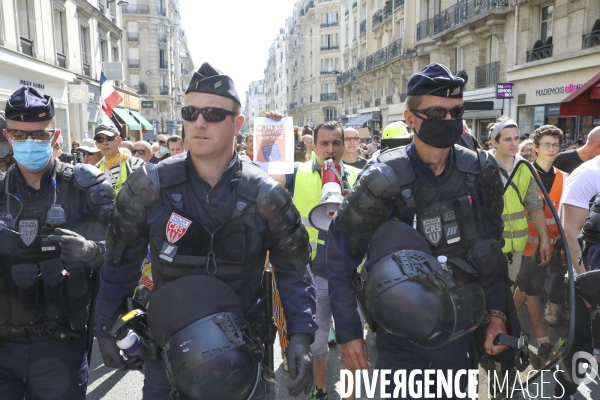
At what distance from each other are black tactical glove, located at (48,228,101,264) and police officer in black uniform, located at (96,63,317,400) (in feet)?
0.98

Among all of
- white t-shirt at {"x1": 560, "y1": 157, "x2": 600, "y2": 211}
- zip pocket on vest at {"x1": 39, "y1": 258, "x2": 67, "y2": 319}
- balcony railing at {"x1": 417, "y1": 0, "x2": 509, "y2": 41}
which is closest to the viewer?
zip pocket on vest at {"x1": 39, "y1": 258, "x2": 67, "y2": 319}

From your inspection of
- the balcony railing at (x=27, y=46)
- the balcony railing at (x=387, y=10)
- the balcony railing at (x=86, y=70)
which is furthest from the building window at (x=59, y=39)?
the balcony railing at (x=387, y=10)

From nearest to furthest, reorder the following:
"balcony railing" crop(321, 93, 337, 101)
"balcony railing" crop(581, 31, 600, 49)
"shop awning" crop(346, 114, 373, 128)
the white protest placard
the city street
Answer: the city street < the white protest placard < "balcony railing" crop(581, 31, 600, 49) < "shop awning" crop(346, 114, 373, 128) < "balcony railing" crop(321, 93, 337, 101)

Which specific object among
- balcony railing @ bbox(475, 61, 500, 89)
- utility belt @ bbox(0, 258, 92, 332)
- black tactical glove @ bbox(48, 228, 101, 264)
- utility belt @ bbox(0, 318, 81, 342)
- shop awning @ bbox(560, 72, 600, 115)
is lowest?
utility belt @ bbox(0, 318, 81, 342)

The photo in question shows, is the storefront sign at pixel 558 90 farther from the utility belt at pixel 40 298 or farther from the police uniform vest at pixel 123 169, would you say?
the utility belt at pixel 40 298

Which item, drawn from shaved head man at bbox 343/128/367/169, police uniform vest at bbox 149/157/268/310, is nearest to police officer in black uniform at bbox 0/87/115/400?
police uniform vest at bbox 149/157/268/310

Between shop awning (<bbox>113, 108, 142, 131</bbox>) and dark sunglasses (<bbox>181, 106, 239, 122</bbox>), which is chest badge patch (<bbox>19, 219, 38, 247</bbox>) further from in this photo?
shop awning (<bbox>113, 108, 142, 131</bbox>)

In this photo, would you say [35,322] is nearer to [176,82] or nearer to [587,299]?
[587,299]

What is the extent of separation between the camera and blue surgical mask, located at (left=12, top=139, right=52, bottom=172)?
2.91 metres

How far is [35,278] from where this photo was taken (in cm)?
272

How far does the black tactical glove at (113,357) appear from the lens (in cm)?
230

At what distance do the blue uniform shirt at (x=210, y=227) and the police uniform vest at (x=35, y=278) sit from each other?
0.50m

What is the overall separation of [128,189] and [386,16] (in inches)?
1410

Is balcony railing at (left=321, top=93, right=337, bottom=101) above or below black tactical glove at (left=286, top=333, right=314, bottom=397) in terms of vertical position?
above
